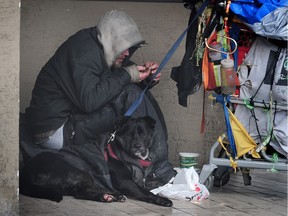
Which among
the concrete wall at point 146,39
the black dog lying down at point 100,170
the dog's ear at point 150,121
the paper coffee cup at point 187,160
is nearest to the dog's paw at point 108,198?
the black dog lying down at point 100,170

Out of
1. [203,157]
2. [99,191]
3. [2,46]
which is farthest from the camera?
[203,157]

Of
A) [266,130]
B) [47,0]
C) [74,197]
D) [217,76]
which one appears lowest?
[74,197]

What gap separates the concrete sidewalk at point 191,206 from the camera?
7.27 m

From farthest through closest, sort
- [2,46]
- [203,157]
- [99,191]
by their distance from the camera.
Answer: [203,157]
[99,191]
[2,46]

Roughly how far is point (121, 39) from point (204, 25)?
81 centimetres

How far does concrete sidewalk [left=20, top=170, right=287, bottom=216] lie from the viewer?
727cm

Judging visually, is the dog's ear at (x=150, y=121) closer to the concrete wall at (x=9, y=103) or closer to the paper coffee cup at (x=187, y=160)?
the paper coffee cup at (x=187, y=160)

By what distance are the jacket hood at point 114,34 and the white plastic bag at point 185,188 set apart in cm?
127

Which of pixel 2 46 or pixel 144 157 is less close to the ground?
pixel 2 46

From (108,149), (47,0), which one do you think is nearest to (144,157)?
(108,149)

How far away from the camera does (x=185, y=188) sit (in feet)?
26.2

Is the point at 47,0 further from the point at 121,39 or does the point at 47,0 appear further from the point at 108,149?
the point at 108,149

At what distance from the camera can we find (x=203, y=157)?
351 inches

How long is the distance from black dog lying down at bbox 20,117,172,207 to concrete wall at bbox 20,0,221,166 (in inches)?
24.9
